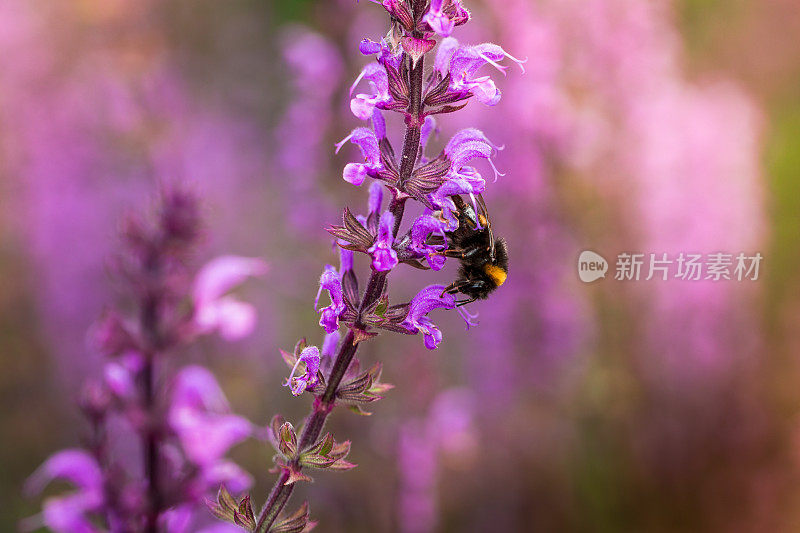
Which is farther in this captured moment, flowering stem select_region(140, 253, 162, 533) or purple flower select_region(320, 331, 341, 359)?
flowering stem select_region(140, 253, 162, 533)

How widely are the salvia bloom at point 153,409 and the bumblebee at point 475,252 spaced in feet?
3.40

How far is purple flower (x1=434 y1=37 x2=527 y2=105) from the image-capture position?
185 centimetres

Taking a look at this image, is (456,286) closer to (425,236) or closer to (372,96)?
(425,236)

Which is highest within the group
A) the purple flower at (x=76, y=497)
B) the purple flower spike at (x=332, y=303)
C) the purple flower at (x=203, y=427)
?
the purple flower spike at (x=332, y=303)

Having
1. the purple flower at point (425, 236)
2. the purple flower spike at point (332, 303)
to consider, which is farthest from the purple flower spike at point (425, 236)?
the purple flower spike at point (332, 303)

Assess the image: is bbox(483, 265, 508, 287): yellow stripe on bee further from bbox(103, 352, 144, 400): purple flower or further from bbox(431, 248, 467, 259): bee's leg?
bbox(103, 352, 144, 400): purple flower

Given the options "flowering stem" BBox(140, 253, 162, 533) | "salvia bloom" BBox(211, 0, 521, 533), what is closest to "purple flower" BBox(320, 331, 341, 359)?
"salvia bloom" BBox(211, 0, 521, 533)

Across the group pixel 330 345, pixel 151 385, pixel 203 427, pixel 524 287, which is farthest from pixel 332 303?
pixel 524 287

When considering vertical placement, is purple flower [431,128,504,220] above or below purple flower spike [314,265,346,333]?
above

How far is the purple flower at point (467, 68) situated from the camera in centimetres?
185

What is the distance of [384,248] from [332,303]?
0.23 meters

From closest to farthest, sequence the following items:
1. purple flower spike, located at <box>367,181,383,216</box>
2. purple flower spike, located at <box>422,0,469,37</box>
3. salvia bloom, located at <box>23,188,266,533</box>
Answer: purple flower spike, located at <box>422,0,469,37</box> < purple flower spike, located at <box>367,181,383,216</box> < salvia bloom, located at <box>23,188,266,533</box>

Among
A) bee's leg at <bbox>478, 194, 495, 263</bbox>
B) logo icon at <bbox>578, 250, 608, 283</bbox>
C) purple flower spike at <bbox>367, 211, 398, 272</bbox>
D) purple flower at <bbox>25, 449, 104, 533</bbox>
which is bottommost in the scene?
purple flower at <bbox>25, 449, 104, 533</bbox>

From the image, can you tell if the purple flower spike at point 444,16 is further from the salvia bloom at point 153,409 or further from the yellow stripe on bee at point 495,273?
the salvia bloom at point 153,409
